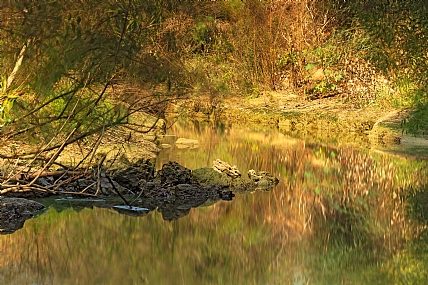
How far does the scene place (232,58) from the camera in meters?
19.6

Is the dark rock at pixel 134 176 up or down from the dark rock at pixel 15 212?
up

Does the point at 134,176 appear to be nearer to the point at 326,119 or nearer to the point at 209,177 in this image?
the point at 209,177

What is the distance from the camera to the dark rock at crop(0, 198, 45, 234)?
815cm

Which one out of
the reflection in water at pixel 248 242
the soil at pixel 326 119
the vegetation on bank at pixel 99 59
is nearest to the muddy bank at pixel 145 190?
the reflection in water at pixel 248 242

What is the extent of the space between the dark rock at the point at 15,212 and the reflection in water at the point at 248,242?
0.13 meters

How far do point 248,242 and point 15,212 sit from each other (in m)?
2.26

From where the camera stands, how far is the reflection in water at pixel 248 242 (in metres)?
7.08

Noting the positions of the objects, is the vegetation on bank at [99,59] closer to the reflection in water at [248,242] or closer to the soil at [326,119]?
the reflection in water at [248,242]

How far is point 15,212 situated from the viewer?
28.0 ft

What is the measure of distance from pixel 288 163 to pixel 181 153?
1615mm

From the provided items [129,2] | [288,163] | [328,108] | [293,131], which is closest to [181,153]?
[288,163]

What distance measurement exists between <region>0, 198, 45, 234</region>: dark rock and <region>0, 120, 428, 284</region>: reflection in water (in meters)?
0.13

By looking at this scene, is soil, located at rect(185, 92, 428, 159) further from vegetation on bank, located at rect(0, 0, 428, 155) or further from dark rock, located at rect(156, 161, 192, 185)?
dark rock, located at rect(156, 161, 192, 185)

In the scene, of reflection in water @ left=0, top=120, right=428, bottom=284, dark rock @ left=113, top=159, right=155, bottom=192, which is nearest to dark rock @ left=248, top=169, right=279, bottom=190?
reflection in water @ left=0, top=120, right=428, bottom=284
